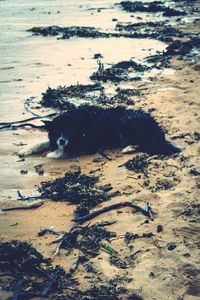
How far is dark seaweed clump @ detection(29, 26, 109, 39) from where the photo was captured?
54.1 ft

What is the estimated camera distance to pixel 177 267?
146 inches

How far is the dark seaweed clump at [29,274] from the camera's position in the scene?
3469 millimetres

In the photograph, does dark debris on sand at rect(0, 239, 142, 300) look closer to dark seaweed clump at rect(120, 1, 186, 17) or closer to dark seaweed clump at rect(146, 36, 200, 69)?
dark seaweed clump at rect(146, 36, 200, 69)

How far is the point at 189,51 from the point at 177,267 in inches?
404

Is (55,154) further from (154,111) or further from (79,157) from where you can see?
(154,111)

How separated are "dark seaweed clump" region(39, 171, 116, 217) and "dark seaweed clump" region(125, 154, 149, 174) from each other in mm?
524

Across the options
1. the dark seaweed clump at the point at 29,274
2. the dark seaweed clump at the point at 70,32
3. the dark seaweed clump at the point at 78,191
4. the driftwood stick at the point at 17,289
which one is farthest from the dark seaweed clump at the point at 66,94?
the dark seaweed clump at the point at 70,32

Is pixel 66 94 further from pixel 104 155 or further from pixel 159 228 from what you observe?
pixel 159 228

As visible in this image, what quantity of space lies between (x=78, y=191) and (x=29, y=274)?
1.68 metres

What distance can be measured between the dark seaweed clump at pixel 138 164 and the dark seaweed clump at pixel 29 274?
6.92ft

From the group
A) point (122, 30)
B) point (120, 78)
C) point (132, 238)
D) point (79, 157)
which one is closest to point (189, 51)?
point (120, 78)

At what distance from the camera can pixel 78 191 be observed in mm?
5242

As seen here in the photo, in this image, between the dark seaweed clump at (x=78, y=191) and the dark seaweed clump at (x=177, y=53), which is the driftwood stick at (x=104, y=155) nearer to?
the dark seaweed clump at (x=78, y=191)

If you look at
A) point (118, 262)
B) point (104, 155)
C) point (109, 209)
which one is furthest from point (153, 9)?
point (118, 262)
